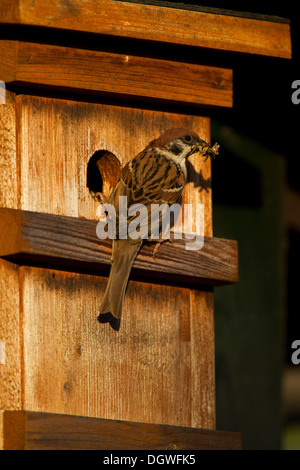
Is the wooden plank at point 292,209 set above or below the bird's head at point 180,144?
above

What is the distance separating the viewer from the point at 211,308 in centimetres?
549

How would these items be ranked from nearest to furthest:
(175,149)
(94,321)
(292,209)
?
(94,321) < (175,149) < (292,209)

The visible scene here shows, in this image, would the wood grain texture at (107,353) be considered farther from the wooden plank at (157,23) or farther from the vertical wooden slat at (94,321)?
the wooden plank at (157,23)

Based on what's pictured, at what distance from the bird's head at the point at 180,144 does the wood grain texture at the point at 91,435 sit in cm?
114

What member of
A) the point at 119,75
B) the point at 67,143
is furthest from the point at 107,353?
the point at 119,75

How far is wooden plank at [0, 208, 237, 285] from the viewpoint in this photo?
15.6ft

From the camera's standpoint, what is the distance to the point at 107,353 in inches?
199

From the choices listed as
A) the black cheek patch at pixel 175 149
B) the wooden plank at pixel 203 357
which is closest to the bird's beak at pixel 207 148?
the black cheek patch at pixel 175 149

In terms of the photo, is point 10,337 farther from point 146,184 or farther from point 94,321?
point 146,184

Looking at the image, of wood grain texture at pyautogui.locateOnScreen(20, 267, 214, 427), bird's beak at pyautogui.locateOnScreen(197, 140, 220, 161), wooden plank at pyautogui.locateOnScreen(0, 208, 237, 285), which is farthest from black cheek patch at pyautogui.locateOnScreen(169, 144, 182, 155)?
wood grain texture at pyautogui.locateOnScreen(20, 267, 214, 427)

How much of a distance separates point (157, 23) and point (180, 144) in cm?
52

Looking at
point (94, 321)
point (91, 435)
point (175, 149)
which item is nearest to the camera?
point (91, 435)

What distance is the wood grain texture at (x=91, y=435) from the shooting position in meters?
4.61

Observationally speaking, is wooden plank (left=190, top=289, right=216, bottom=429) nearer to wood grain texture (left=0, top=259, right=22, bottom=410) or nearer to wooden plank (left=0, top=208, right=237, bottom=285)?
wooden plank (left=0, top=208, right=237, bottom=285)
